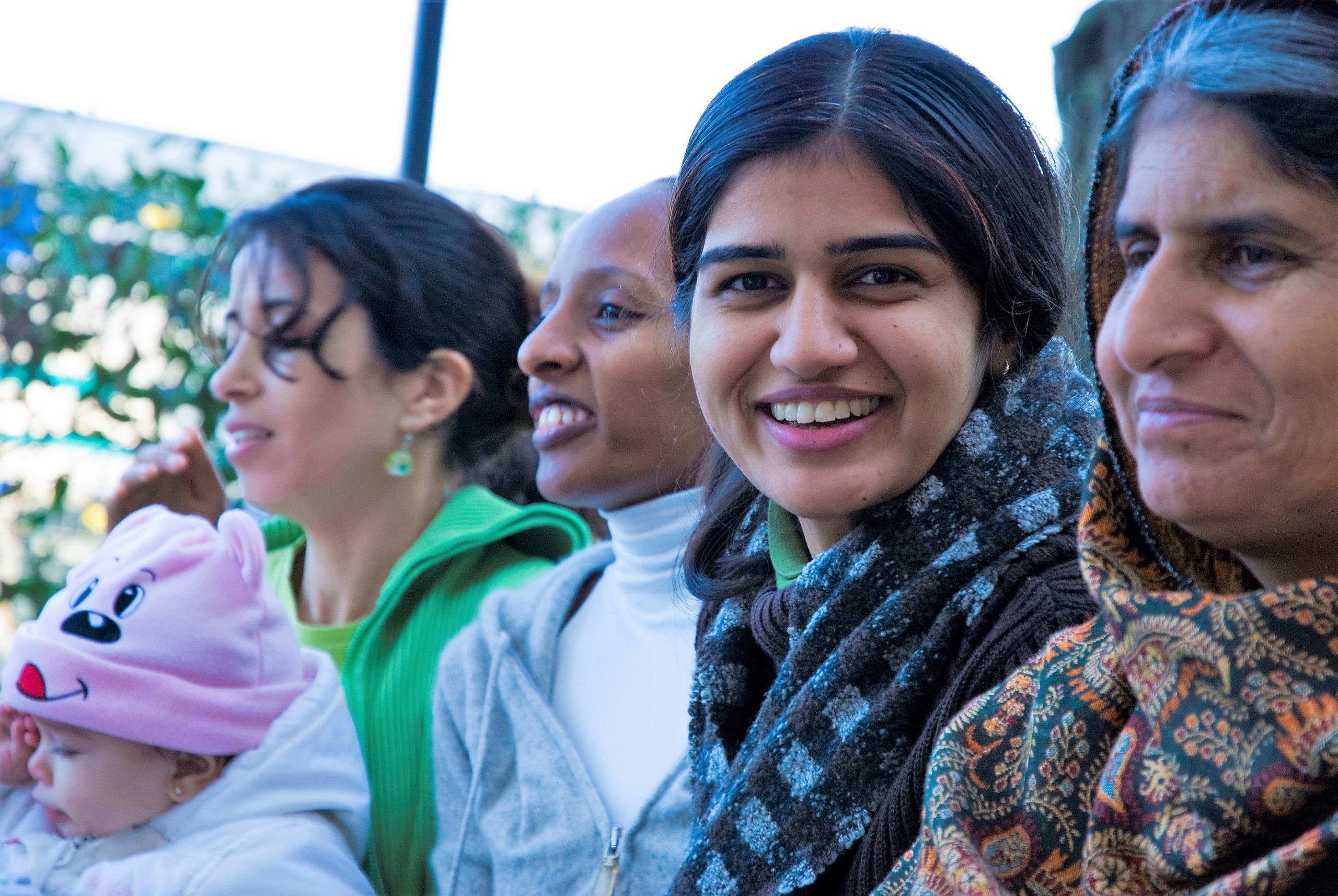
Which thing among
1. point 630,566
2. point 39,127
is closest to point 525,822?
point 630,566

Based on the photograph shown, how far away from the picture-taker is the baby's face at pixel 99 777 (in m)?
2.09

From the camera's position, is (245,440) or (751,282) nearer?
(751,282)

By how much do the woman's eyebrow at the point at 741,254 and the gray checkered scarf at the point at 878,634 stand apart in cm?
33

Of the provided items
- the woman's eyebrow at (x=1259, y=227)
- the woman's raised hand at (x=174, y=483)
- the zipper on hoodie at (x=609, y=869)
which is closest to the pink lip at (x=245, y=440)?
the woman's raised hand at (x=174, y=483)

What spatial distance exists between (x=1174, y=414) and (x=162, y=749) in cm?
166

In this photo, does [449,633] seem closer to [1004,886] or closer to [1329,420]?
[1004,886]

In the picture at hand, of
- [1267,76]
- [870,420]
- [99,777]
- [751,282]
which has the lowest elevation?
[99,777]

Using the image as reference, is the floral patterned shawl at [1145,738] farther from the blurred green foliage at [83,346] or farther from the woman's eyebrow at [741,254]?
the blurred green foliage at [83,346]

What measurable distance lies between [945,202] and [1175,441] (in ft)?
1.99

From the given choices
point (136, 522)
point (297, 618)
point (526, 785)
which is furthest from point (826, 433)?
point (297, 618)

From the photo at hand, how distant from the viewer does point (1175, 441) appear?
1151 millimetres

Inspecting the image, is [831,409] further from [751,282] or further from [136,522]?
[136,522]

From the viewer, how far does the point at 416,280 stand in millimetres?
3041

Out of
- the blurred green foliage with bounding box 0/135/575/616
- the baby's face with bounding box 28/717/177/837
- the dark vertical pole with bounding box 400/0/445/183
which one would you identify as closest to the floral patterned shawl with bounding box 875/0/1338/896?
the baby's face with bounding box 28/717/177/837
